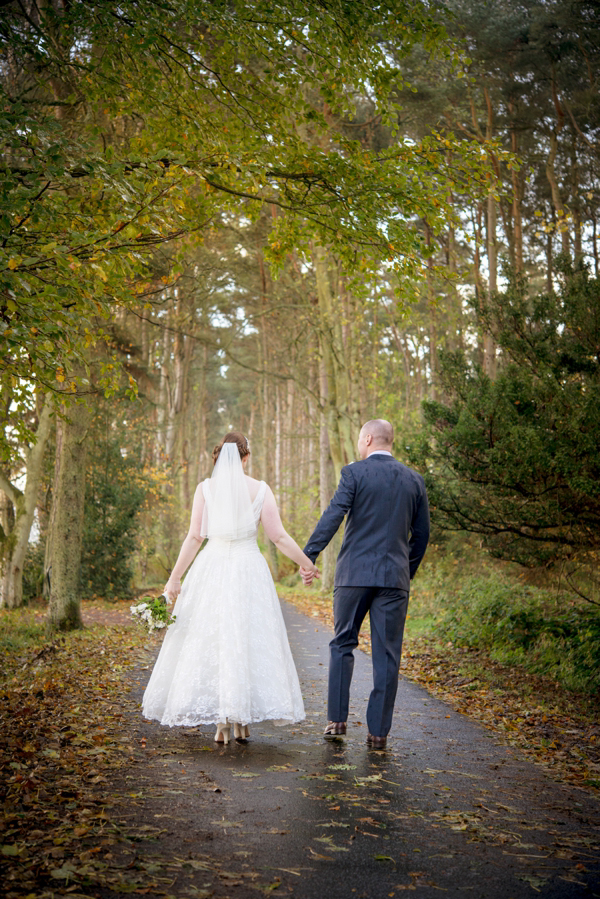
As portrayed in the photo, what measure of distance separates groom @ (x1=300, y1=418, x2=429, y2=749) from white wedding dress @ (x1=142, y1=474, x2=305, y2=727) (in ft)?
1.32

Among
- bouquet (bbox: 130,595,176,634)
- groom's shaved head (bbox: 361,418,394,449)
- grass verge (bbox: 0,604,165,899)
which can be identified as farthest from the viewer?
groom's shaved head (bbox: 361,418,394,449)

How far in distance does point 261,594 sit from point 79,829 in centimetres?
254

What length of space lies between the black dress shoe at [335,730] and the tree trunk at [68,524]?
6878 mm

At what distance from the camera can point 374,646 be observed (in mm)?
5617

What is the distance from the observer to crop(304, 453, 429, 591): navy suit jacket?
221 inches

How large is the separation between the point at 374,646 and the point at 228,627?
111 cm

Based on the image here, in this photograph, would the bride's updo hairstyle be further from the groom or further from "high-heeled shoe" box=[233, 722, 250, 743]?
"high-heeled shoe" box=[233, 722, 250, 743]

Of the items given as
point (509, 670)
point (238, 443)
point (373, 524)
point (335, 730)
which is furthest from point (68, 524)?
point (373, 524)

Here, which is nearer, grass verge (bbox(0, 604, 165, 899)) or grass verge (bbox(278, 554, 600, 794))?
grass verge (bbox(0, 604, 165, 899))

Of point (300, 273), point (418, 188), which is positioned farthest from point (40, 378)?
point (300, 273)

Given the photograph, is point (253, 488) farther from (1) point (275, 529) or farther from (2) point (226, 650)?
(2) point (226, 650)

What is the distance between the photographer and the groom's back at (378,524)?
221 inches

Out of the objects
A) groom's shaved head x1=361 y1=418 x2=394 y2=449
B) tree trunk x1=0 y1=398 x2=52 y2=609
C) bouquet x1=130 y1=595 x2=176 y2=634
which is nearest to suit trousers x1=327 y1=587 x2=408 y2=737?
groom's shaved head x1=361 y1=418 x2=394 y2=449

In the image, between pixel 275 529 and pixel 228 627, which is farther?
pixel 275 529
